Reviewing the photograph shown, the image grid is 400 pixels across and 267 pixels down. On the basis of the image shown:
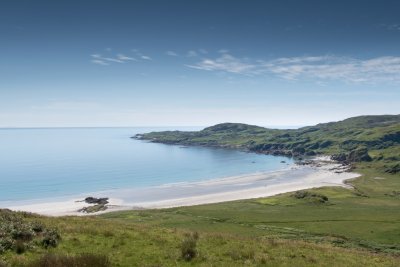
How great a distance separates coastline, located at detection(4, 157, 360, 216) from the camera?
11850cm

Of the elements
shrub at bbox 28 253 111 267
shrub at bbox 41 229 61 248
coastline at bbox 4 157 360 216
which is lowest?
coastline at bbox 4 157 360 216

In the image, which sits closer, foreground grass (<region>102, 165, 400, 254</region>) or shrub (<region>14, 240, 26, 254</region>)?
shrub (<region>14, 240, 26, 254</region>)

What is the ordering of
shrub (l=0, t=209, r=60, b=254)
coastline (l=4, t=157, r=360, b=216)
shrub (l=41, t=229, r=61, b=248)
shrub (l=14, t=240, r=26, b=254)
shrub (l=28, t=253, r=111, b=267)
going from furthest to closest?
coastline (l=4, t=157, r=360, b=216) < shrub (l=41, t=229, r=61, b=248) < shrub (l=0, t=209, r=60, b=254) < shrub (l=14, t=240, r=26, b=254) < shrub (l=28, t=253, r=111, b=267)

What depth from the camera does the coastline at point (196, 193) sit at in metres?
118

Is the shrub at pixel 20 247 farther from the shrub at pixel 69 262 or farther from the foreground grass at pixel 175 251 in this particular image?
the shrub at pixel 69 262

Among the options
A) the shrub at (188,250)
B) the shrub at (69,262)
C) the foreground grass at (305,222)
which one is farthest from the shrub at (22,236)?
the foreground grass at (305,222)

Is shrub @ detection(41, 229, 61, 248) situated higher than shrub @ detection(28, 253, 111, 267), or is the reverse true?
shrub @ detection(28, 253, 111, 267)

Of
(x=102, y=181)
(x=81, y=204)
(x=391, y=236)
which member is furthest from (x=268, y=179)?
(x=391, y=236)

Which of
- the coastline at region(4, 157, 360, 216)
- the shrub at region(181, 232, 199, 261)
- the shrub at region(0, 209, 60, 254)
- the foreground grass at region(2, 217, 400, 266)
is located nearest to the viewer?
the shrub at region(0, 209, 60, 254)

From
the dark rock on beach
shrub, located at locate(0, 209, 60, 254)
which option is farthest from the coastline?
shrub, located at locate(0, 209, 60, 254)

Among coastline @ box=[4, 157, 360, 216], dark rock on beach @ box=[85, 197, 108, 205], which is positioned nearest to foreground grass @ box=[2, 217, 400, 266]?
coastline @ box=[4, 157, 360, 216]

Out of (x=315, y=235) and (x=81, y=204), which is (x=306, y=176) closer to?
(x=81, y=204)

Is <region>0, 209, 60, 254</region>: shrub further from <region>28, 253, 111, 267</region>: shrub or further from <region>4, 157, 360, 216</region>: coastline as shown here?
<region>4, 157, 360, 216</region>: coastline

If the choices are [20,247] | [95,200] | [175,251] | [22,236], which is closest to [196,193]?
[95,200]
